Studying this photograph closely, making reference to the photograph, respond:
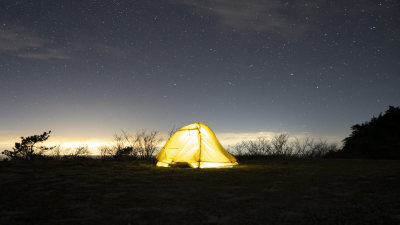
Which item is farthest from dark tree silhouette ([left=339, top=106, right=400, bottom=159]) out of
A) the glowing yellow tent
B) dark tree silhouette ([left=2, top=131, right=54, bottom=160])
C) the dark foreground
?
dark tree silhouette ([left=2, top=131, right=54, bottom=160])

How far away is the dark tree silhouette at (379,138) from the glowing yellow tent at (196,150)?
7.67 metres

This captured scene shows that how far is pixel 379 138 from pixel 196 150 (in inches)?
362

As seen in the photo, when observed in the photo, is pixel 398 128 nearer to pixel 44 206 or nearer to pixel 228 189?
pixel 228 189

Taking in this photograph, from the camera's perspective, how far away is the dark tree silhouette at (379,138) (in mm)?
13031

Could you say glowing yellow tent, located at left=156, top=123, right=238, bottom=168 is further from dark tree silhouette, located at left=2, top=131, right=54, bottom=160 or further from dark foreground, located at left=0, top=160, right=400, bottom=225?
dark tree silhouette, located at left=2, top=131, right=54, bottom=160

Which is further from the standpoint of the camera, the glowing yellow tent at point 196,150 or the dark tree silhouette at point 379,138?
the dark tree silhouette at point 379,138

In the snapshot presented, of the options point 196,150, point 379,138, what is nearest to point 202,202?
point 196,150

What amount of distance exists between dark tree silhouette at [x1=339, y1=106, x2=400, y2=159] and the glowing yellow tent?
25.2 feet

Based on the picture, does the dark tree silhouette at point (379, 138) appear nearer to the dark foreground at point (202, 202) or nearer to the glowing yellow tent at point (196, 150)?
the glowing yellow tent at point (196, 150)

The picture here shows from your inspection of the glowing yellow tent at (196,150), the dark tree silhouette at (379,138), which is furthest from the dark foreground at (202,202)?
the dark tree silhouette at (379,138)

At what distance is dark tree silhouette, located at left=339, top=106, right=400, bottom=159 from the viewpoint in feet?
42.8

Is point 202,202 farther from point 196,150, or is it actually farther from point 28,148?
point 28,148

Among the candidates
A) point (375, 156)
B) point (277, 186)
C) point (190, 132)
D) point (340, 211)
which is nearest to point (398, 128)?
point (375, 156)

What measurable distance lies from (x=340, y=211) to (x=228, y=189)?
5.75 ft
